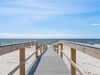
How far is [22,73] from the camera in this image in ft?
15.8

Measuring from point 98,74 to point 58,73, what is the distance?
4.28 meters

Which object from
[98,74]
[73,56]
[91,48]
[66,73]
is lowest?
[98,74]

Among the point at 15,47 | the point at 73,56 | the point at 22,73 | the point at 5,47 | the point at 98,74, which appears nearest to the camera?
the point at 5,47

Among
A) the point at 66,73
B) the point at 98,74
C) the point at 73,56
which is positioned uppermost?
the point at 73,56

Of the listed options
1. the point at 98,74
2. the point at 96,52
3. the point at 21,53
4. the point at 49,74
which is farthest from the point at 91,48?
the point at 98,74

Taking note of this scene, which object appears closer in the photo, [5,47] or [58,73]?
[5,47]

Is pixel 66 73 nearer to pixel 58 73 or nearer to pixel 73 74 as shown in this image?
pixel 58 73

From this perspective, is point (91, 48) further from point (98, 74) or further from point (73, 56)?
point (98, 74)

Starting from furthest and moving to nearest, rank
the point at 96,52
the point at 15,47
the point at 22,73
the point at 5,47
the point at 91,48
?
the point at 22,73, the point at 15,47, the point at 5,47, the point at 91,48, the point at 96,52

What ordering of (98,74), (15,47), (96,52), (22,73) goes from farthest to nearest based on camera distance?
(98,74) → (22,73) → (15,47) → (96,52)

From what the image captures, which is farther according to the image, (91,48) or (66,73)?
(66,73)

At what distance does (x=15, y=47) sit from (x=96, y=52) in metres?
1.85

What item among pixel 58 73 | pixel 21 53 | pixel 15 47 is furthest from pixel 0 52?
pixel 58 73

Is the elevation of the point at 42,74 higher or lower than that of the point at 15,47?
lower
